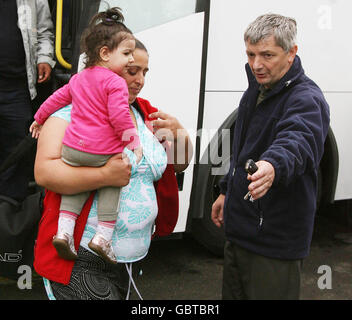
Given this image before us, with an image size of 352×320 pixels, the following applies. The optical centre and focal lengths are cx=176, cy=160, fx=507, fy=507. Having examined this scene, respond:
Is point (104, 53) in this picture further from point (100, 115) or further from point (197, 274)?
point (197, 274)

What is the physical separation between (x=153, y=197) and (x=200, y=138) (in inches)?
58.4

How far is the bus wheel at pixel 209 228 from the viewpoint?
368cm

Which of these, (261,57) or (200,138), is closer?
(261,57)

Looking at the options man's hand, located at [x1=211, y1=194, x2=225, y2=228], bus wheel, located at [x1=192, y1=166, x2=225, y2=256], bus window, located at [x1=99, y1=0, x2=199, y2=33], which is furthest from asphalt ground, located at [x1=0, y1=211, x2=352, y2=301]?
bus window, located at [x1=99, y1=0, x2=199, y2=33]

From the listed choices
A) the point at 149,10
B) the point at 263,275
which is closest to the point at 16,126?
the point at 149,10

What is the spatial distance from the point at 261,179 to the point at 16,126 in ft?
7.07

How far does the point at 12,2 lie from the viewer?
3.19 metres

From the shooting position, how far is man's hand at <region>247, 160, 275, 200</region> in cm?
161

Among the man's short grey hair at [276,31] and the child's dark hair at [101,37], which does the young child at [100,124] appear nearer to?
the child's dark hair at [101,37]

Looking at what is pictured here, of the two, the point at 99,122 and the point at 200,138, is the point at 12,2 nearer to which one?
the point at 200,138

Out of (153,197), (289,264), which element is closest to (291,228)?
(289,264)

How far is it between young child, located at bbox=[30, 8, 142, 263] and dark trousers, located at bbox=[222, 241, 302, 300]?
0.60 m

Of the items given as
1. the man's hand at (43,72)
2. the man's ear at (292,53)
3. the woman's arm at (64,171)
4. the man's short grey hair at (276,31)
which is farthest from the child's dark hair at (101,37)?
the man's hand at (43,72)
